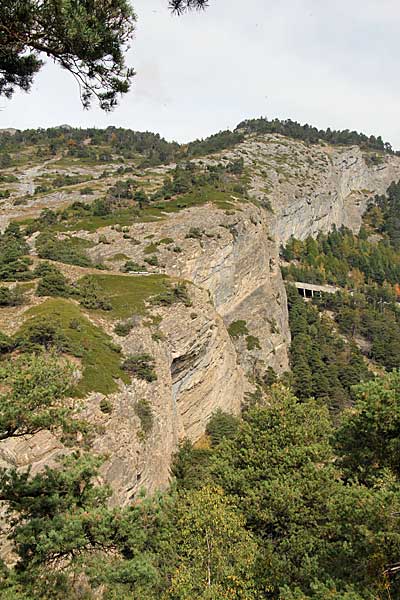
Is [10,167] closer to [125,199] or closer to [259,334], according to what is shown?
[125,199]

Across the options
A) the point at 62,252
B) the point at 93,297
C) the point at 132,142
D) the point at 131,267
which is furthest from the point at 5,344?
the point at 132,142

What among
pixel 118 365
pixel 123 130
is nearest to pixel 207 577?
pixel 118 365

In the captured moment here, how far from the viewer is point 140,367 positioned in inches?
1008

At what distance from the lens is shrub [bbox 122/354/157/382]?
82.2 feet

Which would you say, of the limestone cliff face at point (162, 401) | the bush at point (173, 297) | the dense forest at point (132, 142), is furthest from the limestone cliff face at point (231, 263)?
the dense forest at point (132, 142)

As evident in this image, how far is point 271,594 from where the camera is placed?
1343cm

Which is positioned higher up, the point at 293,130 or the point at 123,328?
the point at 293,130

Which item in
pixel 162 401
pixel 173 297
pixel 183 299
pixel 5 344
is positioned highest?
pixel 5 344

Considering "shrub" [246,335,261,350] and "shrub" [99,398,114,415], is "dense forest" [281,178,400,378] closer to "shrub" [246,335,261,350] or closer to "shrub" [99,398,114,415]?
"shrub" [246,335,261,350]

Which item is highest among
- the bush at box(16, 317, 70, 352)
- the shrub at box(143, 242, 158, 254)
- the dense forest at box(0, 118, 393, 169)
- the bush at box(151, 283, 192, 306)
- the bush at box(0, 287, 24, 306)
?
the dense forest at box(0, 118, 393, 169)

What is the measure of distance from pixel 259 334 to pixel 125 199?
34.8 meters

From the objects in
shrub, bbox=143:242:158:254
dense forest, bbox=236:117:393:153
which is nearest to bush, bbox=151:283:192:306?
shrub, bbox=143:242:158:254

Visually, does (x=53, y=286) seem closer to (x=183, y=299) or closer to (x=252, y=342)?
(x=183, y=299)

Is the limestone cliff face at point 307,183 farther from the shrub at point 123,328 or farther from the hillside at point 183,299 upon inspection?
the shrub at point 123,328
